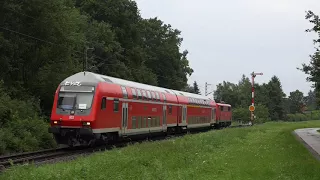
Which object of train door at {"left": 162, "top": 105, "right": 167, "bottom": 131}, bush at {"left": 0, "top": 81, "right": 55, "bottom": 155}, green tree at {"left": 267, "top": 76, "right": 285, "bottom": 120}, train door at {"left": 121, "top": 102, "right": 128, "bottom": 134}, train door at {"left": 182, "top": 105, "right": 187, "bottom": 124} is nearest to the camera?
bush at {"left": 0, "top": 81, "right": 55, "bottom": 155}

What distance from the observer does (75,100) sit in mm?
19641

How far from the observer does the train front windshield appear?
19.4 m

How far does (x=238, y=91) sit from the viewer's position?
509 feet

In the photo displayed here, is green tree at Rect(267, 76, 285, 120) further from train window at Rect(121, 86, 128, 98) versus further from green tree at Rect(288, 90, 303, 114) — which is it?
train window at Rect(121, 86, 128, 98)

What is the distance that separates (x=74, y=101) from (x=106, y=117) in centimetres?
167

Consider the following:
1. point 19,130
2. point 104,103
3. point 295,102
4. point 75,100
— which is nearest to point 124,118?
point 104,103

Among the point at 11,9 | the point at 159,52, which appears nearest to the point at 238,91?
the point at 159,52

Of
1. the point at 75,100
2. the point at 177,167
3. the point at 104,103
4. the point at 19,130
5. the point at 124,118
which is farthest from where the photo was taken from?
the point at 124,118

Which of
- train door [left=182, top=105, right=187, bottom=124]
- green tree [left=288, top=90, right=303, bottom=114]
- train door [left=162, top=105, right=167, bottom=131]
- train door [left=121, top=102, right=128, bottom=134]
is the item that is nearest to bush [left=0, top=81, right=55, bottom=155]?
train door [left=121, top=102, right=128, bottom=134]

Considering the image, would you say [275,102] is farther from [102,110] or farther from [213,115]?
[102,110]

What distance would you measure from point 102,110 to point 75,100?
1.32m

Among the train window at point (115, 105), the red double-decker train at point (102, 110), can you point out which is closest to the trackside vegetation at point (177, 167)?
the red double-decker train at point (102, 110)

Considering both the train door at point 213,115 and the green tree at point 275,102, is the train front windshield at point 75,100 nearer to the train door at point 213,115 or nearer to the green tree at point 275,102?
the train door at point 213,115

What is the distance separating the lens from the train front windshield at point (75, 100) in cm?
1941
